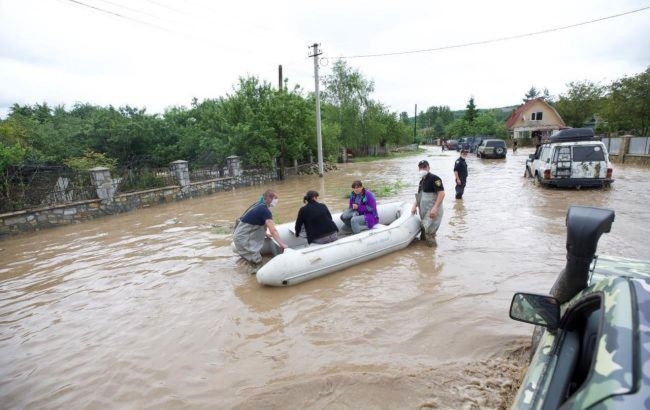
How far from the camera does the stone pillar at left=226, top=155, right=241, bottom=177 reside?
1778 cm

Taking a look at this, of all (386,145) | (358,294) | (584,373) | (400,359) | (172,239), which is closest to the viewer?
(584,373)

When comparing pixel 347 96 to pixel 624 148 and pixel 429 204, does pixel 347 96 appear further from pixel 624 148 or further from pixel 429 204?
pixel 429 204

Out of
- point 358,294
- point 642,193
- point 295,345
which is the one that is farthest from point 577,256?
point 642,193

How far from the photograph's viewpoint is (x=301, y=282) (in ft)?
17.7

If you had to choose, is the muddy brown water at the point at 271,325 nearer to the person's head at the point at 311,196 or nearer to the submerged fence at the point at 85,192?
the person's head at the point at 311,196

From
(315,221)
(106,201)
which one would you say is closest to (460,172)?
(315,221)

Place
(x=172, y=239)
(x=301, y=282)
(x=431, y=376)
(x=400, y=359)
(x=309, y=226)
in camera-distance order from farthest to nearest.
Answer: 1. (x=172, y=239)
2. (x=309, y=226)
3. (x=301, y=282)
4. (x=400, y=359)
5. (x=431, y=376)

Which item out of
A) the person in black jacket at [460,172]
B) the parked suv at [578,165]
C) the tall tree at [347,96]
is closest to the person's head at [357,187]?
the person in black jacket at [460,172]

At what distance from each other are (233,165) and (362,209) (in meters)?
12.5

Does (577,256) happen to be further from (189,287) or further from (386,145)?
(386,145)

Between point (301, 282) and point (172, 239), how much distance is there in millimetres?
4692

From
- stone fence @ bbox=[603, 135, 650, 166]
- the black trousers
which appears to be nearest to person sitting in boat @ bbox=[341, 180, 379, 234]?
the black trousers

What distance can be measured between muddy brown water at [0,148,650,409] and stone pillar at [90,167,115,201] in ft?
14.4

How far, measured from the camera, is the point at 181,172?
49.9 feet
